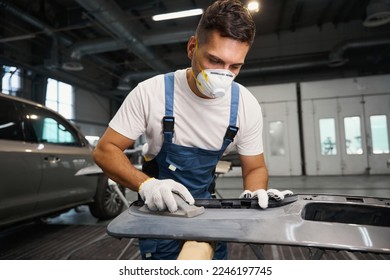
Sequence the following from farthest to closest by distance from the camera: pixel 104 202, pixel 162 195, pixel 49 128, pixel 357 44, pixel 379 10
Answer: pixel 357 44
pixel 379 10
pixel 104 202
pixel 49 128
pixel 162 195

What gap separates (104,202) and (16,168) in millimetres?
1209

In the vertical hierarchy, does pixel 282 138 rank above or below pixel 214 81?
above

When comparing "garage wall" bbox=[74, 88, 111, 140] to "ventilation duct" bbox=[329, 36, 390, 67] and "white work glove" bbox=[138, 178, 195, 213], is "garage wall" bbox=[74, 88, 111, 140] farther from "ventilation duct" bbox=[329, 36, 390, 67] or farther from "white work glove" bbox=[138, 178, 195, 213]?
"white work glove" bbox=[138, 178, 195, 213]

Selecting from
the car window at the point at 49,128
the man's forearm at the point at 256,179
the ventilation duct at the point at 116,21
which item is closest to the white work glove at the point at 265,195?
the man's forearm at the point at 256,179

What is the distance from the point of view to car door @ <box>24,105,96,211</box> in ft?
7.12

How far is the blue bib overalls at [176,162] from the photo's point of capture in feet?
3.34

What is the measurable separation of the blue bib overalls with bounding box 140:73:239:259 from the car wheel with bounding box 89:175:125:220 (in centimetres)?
199

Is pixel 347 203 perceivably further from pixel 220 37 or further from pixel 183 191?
pixel 220 37

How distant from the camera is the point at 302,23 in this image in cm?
756

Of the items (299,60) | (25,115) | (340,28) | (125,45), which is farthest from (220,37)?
(340,28)

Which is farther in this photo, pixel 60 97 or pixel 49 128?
pixel 60 97

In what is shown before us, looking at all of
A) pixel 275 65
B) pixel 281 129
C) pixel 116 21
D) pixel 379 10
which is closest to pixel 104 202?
pixel 116 21

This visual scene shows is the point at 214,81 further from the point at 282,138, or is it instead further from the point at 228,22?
the point at 282,138

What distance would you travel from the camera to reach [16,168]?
1.87 m
